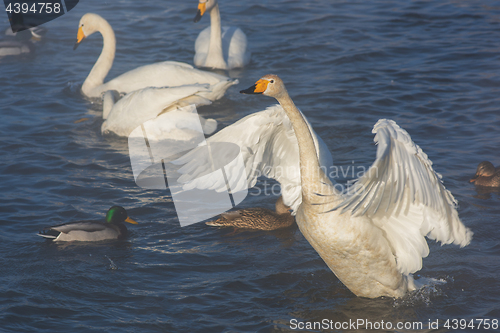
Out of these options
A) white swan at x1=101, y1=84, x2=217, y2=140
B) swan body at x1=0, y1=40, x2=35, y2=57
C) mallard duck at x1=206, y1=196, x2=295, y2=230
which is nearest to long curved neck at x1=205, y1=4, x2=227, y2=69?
white swan at x1=101, y1=84, x2=217, y2=140

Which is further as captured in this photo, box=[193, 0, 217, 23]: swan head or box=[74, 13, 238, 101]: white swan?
box=[193, 0, 217, 23]: swan head

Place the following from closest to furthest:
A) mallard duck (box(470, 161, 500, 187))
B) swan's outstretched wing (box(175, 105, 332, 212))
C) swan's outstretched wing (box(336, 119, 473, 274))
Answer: swan's outstretched wing (box(336, 119, 473, 274)), swan's outstretched wing (box(175, 105, 332, 212)), mallard duck (box(470, 161, 500, 187))

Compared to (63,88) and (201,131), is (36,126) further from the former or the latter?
(201,131)

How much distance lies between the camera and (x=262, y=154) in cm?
559

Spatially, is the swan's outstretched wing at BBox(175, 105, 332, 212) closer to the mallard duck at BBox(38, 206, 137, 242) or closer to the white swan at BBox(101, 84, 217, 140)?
the mallard duck at BBox(38, 206, 137, 242)

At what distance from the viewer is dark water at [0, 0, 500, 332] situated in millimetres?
5098

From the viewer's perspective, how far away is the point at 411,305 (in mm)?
5133

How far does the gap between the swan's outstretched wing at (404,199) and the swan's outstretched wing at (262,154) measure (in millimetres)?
1080

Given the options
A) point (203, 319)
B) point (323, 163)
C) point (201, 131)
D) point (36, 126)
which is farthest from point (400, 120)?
point (36, 126)

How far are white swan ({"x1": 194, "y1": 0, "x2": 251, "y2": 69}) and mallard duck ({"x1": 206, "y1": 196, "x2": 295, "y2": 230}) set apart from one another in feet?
17.9

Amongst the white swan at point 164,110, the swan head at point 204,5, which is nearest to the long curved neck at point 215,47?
the swan head at point 204,5

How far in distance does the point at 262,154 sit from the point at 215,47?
6.37 metres

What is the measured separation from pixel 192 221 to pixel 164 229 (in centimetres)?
40

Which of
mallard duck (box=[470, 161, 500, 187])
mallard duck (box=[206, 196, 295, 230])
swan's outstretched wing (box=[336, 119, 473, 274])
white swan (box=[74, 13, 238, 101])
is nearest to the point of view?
swan's outstretched wing (box=[336, 119, 473, 274])
